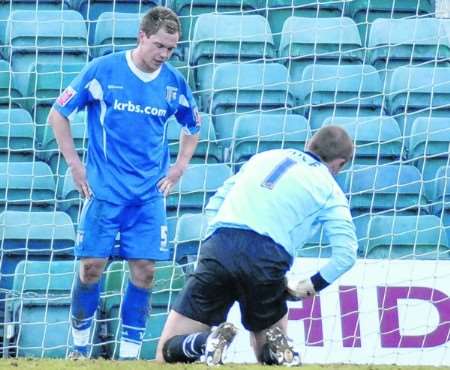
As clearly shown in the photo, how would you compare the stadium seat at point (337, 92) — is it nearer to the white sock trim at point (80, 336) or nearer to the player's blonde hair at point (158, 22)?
the player's blonde hair at point (158, 22)

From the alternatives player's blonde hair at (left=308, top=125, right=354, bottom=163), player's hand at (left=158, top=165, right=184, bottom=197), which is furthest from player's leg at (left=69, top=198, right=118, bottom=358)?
player's blonde hair at (left=308, top=125, right=354, bottom=163)

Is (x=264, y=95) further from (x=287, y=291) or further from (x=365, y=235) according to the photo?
(x=287, y=291)

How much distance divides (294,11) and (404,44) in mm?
856

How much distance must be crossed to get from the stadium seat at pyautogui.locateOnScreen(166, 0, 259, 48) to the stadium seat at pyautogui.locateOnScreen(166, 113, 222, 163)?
0.80 meters

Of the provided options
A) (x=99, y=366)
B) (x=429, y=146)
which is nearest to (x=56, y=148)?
(x=429, y=146)

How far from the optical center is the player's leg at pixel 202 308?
6703 mm

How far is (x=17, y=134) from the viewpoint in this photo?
31.5ft

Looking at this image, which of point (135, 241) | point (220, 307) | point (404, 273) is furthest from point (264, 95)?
point (220, 307)

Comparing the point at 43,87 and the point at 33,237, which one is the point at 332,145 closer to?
the point at 33,237

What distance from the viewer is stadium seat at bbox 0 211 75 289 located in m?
9.09

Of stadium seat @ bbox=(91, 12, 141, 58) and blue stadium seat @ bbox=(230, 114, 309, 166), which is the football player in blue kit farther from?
stadium seat @ bbox=(91, 12, 141, 58)

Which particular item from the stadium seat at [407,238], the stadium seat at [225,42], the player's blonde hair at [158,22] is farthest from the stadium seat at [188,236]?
the player's blonde hair at [158,22]

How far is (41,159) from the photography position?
967 centimetres

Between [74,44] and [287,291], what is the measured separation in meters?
3.86
